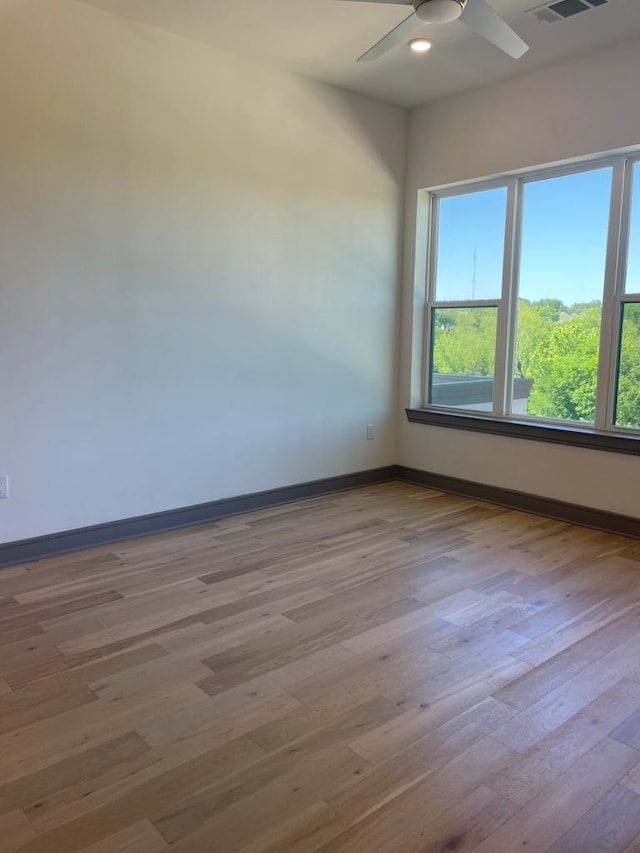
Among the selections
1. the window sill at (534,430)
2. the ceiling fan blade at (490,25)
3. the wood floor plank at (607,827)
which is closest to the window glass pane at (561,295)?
the window sill at (534,430)

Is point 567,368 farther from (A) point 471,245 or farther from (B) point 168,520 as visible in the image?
(B) point 168,520

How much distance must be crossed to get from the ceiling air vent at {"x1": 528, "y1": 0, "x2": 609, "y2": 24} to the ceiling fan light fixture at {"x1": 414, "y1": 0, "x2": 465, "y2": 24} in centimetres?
92

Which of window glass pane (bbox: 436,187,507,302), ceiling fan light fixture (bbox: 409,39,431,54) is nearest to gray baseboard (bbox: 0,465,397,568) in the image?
window glass pane (bbox: 436,187,507,302)

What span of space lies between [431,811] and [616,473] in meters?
2.79

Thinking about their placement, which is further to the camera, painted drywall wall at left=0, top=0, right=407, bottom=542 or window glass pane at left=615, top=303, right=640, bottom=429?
window glass pane at left=615, top=303, right=640, bottom=429

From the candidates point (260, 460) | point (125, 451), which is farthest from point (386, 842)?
point (260, 460)

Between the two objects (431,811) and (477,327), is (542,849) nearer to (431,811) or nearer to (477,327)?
(431,811)

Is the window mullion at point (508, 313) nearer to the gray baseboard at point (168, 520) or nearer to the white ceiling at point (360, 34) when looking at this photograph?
the white ceiling at point (360, 34)

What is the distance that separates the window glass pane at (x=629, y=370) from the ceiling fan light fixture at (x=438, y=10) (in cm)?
204

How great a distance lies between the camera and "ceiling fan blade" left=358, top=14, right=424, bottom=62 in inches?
107

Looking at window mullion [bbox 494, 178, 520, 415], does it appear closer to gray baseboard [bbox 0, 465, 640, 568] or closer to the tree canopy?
the tree canopy

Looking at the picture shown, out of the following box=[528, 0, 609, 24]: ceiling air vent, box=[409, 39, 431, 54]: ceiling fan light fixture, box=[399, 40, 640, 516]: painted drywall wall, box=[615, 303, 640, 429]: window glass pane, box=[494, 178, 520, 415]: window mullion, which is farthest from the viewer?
box=[494, 178, 520, 415]: window mullion

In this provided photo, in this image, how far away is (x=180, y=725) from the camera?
6.45ft

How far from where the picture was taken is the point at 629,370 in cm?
384
